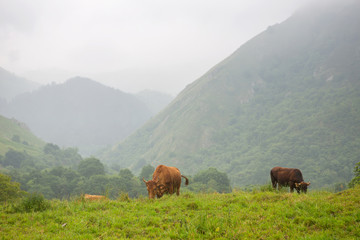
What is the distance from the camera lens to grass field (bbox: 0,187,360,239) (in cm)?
710

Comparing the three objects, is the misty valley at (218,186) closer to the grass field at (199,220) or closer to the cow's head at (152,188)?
the grass field at (199,220)

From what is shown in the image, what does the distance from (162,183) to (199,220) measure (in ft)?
19.1

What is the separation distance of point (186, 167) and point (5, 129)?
119 meters

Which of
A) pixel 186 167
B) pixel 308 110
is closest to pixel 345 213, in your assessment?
pixel 186 167

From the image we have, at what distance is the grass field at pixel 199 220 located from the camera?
23.3 ft

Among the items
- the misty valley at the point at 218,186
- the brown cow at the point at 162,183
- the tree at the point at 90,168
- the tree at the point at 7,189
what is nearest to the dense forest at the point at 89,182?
the tree at the point at 90,168

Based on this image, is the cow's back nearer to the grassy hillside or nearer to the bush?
the bush

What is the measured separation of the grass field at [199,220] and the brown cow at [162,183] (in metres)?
2.43

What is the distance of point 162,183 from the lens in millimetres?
13422

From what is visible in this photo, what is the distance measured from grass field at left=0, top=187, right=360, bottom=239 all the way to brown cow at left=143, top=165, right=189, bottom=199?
95.6 inches

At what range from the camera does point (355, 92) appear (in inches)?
6693

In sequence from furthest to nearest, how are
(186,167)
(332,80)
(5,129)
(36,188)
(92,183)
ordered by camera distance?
(332,80) → (186,167) → (5,129) → (92,183) → (36,188)

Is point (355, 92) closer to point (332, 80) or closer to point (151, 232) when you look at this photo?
point (332, 80)

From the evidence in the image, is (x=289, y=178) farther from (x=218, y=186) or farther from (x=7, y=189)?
(x=218, y=186)
